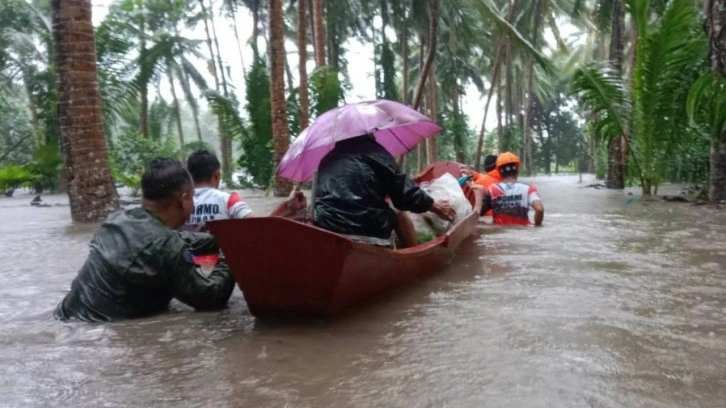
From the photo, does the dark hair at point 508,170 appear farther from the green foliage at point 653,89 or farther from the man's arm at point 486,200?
the green foliage at point 653,89

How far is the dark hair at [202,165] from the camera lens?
4.97 m

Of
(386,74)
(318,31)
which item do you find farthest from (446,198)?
(386,74)

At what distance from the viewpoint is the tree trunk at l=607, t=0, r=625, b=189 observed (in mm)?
14797

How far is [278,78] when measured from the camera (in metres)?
13.0

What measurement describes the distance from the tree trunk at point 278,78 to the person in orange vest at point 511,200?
6.08 meters

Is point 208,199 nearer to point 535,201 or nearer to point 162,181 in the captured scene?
point 162,181

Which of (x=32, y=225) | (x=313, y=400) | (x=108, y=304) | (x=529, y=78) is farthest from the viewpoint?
(x=529, y=78)

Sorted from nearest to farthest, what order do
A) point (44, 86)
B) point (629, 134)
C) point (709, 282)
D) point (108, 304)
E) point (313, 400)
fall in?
point (313, 400), point (108, 304), point (709, 282), point (629, 134), point (44, 86)

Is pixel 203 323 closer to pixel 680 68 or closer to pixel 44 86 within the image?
pixel 680 68

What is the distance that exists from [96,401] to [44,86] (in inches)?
749

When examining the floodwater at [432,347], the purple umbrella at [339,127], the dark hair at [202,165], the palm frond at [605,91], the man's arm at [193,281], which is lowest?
the floodwater at [432,347]

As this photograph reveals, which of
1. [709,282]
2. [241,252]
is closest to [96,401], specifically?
[241,252]

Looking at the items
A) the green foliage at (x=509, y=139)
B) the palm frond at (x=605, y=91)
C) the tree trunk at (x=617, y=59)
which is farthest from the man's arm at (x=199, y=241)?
the green foliage at (x=509, y=139)

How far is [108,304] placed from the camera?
3725 mm
